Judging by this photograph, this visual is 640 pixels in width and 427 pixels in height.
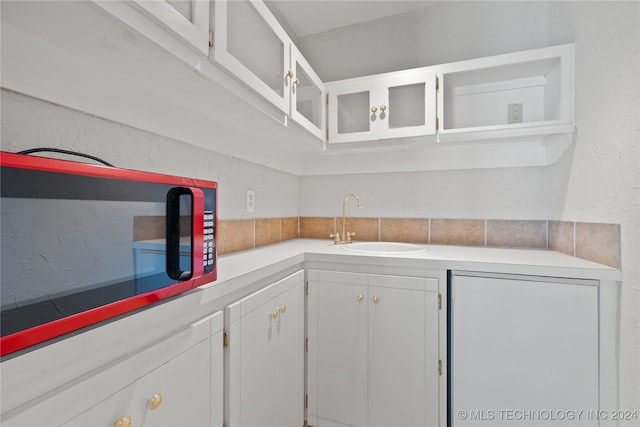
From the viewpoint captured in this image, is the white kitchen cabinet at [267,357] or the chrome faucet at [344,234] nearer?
the white kitchen cabinet at [267,357]

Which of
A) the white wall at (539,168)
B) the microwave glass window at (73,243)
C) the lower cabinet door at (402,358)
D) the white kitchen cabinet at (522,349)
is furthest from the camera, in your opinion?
the lower cabinet door at (402,358)

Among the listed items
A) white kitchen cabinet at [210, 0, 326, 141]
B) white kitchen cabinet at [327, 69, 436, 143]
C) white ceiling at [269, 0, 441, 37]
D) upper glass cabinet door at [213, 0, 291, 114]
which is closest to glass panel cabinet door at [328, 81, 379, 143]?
white kitchen cabinet at [327, 69, 436, 143]

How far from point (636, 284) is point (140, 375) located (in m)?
1.43

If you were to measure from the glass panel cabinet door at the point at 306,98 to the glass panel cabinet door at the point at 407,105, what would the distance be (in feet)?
1.09

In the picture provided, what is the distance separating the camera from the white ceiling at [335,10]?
177 cm

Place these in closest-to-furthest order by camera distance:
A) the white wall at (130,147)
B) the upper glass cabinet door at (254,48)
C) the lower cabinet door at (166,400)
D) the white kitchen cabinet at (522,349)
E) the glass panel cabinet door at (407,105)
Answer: the lower cabinet door at (166,400)
the white wall at (130,147)
the upper glass cabinet door at (254,48)
the white kitchen cabinet at (522,349)
the glass panel cabinet door at (407,105)

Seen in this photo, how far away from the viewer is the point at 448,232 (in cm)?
177

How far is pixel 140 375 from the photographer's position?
578 mm

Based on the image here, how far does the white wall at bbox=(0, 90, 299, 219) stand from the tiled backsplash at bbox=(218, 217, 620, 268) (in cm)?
11

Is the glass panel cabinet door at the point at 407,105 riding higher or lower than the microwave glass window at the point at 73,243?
higher

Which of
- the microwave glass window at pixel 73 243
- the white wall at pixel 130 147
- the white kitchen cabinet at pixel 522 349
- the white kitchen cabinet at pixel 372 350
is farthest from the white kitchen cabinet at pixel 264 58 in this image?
the white kitchen cabinet at pixel 522 349

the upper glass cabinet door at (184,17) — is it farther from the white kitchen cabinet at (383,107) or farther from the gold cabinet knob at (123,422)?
the white kitchen cabinet at (383,107)

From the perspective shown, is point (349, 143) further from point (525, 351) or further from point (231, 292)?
point (525, 351)

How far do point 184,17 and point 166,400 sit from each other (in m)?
0.90
